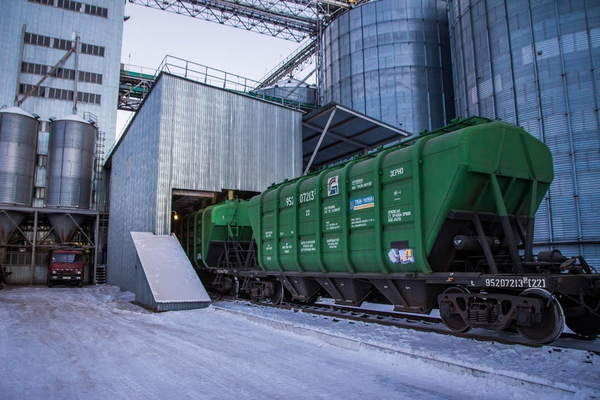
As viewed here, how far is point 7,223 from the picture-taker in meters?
31.6

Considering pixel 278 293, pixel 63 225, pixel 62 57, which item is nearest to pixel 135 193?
pixel 278 293

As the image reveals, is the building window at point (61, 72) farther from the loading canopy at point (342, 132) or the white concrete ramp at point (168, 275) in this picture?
the white concrete ramp at point (168, 275)

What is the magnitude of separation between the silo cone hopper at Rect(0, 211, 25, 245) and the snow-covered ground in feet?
86.2

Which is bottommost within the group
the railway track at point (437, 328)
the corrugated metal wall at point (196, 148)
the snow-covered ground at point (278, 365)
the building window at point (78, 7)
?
the snow-covered ground at point (278, 365)

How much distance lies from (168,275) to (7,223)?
78.3 feet

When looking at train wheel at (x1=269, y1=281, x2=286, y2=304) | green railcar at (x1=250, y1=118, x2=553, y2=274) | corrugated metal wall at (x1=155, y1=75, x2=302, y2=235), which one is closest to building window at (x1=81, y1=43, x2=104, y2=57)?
corrugated metal wall at (x1=155, y1=75, x2=302, y2=235)

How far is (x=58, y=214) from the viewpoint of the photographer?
33.3 meters

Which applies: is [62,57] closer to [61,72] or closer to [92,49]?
[61,72]

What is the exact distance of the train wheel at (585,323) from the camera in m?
7.12

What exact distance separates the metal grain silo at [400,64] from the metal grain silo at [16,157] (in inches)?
979

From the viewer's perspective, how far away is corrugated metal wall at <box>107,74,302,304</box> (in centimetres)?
1878

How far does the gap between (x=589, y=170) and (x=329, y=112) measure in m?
11.8

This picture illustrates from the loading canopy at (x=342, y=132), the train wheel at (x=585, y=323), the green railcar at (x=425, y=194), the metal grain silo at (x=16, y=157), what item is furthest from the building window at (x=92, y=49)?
the train wheel at (x=585, y=323)

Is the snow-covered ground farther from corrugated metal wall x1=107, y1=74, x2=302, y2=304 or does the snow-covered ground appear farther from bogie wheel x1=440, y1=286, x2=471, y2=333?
corrugated metal wall x1=107, y1=74, x2=302, y2=304
